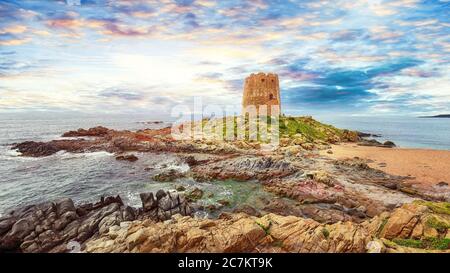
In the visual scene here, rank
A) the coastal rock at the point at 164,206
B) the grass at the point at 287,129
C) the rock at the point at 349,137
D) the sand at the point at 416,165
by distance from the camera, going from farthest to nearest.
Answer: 1. the rock at the point at 349,137
2. the grass at the point at 287,129
3. the sand at the point at 416,165
4. the coastal rock at the point at 164,206

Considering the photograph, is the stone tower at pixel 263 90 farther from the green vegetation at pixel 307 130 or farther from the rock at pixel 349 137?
the rock at pixel 349 137

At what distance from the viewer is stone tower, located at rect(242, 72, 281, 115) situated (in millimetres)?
65812

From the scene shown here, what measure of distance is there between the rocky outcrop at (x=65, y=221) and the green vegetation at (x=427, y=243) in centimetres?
1201

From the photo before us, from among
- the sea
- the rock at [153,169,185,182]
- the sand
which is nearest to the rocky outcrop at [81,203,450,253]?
the sea

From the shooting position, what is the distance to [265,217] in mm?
12148

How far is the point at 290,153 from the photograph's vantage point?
38.4 metres

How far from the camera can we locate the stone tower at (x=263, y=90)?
216 feet

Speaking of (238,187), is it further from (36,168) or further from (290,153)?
(36,168)

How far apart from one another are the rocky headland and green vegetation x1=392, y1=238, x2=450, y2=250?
1.2 inches

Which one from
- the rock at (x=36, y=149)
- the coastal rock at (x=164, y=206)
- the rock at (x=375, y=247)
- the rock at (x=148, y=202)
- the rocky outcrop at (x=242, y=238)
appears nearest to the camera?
the rock at (x=375, y=247)

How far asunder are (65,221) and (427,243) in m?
17.1

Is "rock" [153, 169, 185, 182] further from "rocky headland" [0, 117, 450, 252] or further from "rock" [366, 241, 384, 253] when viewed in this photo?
"rock" [366, 241, 384, 253]

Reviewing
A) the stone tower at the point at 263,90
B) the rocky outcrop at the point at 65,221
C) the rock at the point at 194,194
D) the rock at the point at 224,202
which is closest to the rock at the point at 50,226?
the rocky outcrop at the point at 65,221
